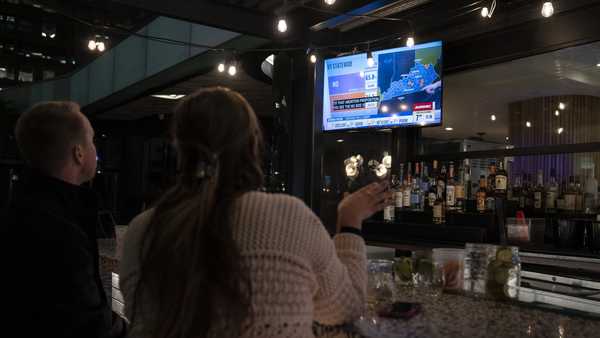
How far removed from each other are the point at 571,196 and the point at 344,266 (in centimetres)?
299

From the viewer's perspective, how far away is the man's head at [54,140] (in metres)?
1.66

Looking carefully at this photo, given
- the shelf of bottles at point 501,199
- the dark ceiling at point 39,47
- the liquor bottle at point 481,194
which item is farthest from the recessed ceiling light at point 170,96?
the liquor bottle at point 481,194

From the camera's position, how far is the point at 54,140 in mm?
1672

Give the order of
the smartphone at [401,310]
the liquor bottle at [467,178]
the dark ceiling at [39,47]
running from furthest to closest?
the dark ceiling at [39,47]
the liquor bottle at [467,178]
the smartphone at [401,310]

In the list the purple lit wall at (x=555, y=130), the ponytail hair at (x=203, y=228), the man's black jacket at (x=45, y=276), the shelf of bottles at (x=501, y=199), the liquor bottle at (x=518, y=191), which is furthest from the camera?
the liquor bottle at (x=518, y=191)

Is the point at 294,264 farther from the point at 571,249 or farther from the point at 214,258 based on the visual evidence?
the point at 571,249

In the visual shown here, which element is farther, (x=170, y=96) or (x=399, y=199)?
(x=170, y=96)

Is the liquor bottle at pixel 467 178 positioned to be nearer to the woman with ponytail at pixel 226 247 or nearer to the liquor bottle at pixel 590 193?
the liquor bottle at pixel 590 193

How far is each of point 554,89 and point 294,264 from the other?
3.58 meters

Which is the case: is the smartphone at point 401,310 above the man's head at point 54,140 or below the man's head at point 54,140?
below

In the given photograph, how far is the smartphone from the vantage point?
1.28m

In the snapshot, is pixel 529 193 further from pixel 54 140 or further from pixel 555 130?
pixel 54 140

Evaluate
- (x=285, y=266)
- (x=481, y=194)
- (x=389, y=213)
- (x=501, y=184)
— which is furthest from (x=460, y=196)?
(x=285, y=266)

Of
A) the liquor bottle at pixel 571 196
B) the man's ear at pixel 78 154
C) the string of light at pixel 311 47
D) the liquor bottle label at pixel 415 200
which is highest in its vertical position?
the string of light at pixel 311 47
